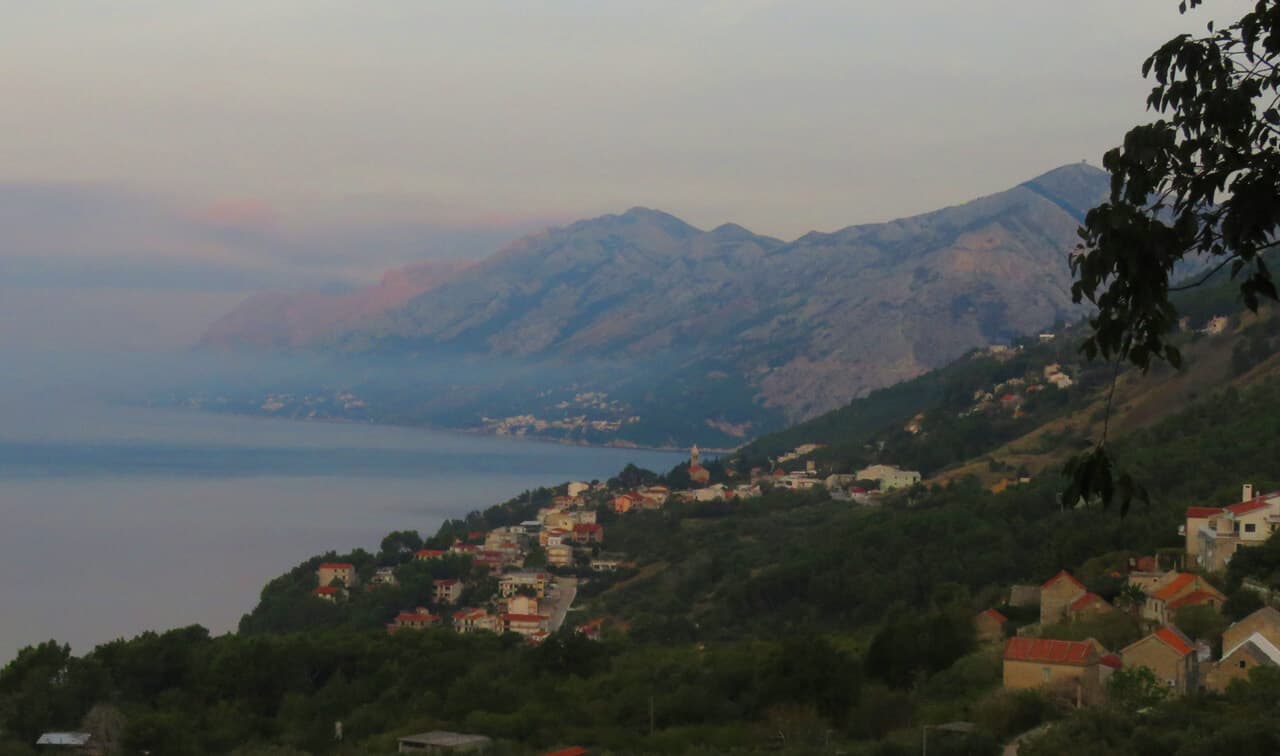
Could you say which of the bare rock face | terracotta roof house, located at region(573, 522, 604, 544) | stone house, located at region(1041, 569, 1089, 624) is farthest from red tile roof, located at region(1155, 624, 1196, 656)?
the bare rock face

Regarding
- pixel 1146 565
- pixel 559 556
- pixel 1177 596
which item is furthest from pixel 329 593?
pixel 1177 596

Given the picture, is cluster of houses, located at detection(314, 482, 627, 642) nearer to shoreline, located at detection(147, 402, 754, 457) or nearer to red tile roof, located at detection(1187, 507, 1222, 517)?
red tile roof, located at detection(1187, 507, 1222, 517)

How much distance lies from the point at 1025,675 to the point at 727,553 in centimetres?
2231

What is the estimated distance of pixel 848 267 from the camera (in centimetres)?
16875

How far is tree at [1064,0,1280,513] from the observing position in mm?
3766

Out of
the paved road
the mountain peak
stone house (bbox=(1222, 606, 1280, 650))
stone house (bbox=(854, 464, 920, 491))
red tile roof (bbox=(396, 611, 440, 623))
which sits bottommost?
the paved road

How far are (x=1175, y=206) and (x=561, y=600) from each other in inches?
1298

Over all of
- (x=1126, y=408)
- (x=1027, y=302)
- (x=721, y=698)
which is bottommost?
(x=721, y=698)

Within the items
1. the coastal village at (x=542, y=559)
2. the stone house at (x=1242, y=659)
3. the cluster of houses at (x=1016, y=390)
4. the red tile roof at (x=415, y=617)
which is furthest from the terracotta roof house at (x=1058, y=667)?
the cluster of houses at (x=1016, y=390)

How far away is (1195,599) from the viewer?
15820 millimetres

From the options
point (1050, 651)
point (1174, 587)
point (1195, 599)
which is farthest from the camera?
point (1174, 587)

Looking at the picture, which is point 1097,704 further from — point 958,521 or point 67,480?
point 67,480

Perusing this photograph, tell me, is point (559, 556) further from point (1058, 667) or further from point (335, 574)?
point (1058, 667)

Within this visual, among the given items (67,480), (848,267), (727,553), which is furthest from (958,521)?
(848,267)
